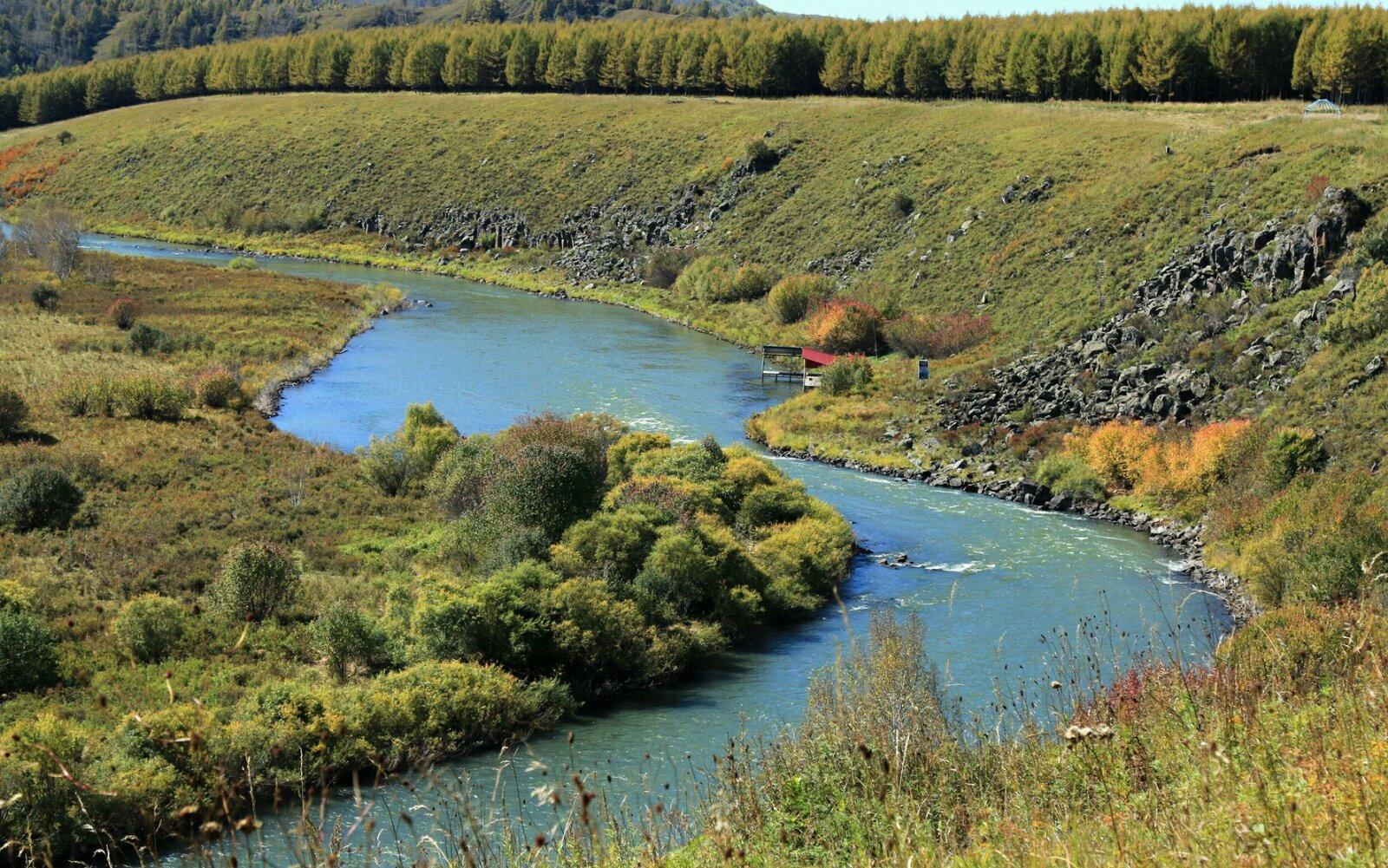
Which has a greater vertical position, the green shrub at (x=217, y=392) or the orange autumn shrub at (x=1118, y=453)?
the orange autumn shrub at (x=1118, y=453)

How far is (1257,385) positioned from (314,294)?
56879 millimetres

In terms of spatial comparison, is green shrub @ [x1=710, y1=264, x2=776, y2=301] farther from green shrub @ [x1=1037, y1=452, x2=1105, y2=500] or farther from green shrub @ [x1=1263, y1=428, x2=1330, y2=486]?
green shrub @ [x1=1263, y1=428, x2=1330, y2=486]

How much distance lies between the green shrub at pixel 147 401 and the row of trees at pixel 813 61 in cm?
6982

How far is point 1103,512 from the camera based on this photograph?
129ft

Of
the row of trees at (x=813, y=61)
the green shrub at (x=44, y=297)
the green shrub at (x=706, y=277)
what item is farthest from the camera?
the row of trees at (x=813, y=61)

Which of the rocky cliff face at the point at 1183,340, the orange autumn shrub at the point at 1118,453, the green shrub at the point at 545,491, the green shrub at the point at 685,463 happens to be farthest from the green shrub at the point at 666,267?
the green shrub at the point at 545,491

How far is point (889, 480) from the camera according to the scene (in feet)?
146

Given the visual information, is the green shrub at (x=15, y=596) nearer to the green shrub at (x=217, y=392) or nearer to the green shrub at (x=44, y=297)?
the green shrub at (x=217, y=392)

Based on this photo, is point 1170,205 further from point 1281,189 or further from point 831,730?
point 831,730

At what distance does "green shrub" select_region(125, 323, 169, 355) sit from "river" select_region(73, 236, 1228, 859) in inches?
303

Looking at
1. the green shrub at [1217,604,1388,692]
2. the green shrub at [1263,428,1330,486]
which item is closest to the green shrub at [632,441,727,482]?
the green shrub at [1263,428,1330,486]

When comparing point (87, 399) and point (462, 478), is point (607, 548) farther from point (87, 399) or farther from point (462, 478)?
point (87, 399)

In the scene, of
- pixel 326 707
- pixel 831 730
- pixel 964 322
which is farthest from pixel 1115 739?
pixel 964 322

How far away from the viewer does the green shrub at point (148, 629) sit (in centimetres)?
2405
